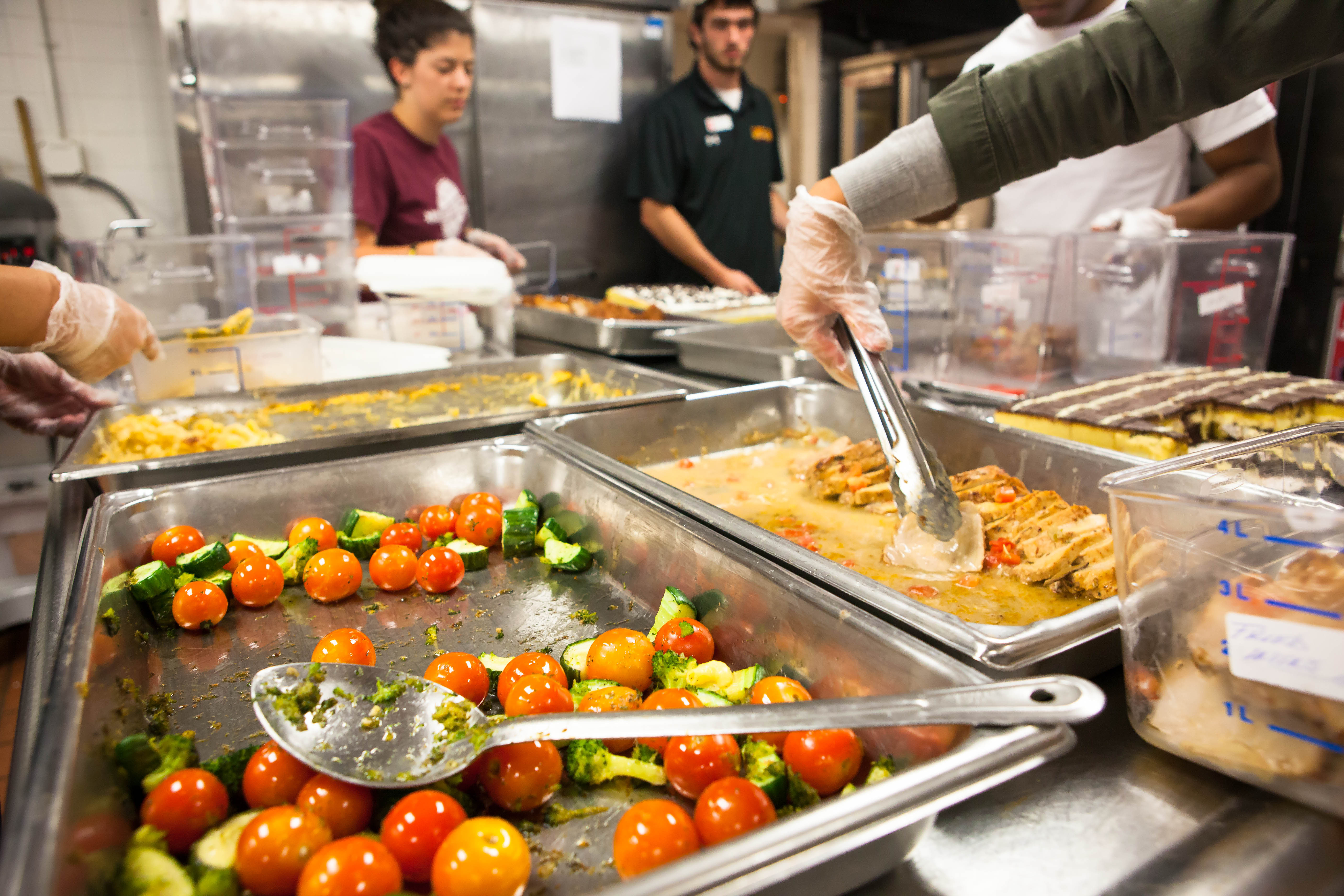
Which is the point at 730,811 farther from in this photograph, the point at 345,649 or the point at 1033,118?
the point at 1033,118

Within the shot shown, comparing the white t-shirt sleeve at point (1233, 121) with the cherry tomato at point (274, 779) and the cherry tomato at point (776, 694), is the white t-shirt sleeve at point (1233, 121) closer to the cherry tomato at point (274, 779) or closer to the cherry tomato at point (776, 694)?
the cherry tomato at point (776, 694)

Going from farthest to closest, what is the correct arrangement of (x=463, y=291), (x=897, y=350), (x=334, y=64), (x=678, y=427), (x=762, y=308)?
(x=334, y=64), (x=762, y=308), (x=463, y=291), (x=897, y=350), (x=678, y=427)

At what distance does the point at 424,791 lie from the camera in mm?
802

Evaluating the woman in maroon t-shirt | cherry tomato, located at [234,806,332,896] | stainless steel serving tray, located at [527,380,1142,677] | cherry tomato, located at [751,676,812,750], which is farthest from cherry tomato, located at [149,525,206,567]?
the woman in maroon t-shirt

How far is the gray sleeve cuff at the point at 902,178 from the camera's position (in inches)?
55.2

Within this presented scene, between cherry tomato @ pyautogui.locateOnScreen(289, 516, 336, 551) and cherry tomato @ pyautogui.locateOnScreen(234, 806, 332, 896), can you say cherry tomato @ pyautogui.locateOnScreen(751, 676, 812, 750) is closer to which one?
cherry tomato @ pyautogui.locateOnScreen(234, 806, 332, 896)

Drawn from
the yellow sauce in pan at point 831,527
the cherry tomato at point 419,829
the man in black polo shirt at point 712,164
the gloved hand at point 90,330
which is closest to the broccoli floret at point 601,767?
the cherry tomato at point 419,829

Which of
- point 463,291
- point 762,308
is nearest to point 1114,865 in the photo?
point 463,291

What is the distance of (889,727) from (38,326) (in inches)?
68.4

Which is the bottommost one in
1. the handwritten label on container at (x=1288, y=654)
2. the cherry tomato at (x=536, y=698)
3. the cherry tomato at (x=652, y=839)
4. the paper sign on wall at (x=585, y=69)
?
the cherry tomato at (x=652, y=839)

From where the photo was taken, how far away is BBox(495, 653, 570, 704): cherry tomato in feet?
3.33

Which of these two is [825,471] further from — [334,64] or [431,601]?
[334,64]

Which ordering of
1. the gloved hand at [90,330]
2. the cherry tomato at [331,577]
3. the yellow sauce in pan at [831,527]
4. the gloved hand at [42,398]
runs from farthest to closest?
the gloved hand at [42,398]
the gloved hand at [90,330]
the cherry tomato at [331,577]
the yellow sauce in pan at [831,527]

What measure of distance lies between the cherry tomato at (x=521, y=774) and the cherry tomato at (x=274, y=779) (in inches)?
7.2
